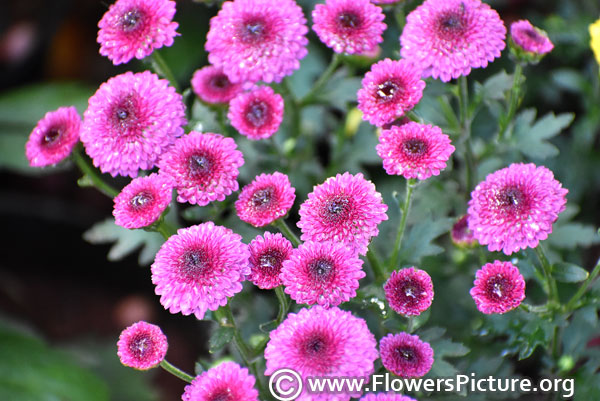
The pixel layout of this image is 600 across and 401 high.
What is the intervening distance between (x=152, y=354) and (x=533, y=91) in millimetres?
1263

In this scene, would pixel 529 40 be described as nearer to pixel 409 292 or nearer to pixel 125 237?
pixel 409 292

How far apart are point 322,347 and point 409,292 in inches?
5.7

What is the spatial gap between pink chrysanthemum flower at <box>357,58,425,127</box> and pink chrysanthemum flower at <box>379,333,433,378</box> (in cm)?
30

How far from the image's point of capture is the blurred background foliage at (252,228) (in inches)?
40.5

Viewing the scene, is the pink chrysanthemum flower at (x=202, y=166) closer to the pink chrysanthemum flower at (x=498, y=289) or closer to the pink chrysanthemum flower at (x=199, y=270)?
the pink chrysanthemum flower at (x=199, y=270)

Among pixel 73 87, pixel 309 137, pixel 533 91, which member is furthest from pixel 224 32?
pixel 533 91

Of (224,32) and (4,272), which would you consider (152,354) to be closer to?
(224,32)

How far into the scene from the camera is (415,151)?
31.9 inches

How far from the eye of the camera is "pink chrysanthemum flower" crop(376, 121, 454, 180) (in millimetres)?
802

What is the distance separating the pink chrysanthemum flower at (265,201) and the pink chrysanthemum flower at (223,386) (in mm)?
192

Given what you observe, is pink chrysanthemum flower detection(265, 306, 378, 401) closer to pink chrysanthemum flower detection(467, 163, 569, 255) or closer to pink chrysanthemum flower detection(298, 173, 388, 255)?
pink chrysanthemum flower detection(298, 173, 388, 255)

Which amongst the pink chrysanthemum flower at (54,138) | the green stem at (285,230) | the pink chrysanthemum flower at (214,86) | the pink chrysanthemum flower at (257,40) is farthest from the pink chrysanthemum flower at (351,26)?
the pink chrysanthemum flower at (54,138)

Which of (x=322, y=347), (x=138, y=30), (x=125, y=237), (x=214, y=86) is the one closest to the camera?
(x=322, y=347)

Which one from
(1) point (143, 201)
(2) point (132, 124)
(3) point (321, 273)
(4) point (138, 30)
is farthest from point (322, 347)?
(4) point (138, 30)
